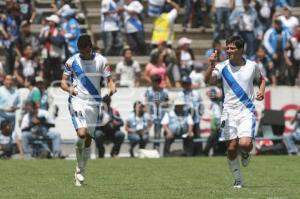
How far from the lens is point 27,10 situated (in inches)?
1198

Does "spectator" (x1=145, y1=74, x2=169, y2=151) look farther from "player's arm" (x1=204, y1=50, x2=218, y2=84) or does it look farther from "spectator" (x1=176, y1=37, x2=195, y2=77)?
"player's arm" (x1=204, y1=50, x2=218, y2=84)

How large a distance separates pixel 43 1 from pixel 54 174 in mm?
14541

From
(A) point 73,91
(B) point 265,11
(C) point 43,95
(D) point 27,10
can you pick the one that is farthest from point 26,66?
(A) point 73,91

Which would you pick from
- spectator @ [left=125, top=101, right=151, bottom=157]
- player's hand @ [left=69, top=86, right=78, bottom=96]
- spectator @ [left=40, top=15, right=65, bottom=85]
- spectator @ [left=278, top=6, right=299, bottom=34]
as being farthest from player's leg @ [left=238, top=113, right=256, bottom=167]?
spectator @ [left=278, top=6, right=299, bottom=34]

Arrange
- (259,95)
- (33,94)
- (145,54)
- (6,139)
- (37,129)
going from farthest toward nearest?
(145,54)
(33,94)
(37,129)
(6,139)
(259,95)

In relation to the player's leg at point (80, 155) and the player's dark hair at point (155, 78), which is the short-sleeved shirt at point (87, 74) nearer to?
the player's leg at point (80, 155)

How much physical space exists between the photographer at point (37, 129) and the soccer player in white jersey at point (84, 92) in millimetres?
9603

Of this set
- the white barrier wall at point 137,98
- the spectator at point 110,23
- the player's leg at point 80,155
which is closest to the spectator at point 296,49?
the white barrier wall at point 137,98

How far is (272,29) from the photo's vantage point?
29.5 metres

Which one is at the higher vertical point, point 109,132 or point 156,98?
point 156,98

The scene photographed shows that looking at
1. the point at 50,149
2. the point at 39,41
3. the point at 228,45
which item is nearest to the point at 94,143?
the point at 50,149

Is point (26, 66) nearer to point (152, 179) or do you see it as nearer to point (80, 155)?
point (152, 179)

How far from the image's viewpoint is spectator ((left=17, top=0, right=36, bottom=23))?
30156mm

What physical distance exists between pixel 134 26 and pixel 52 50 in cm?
286
